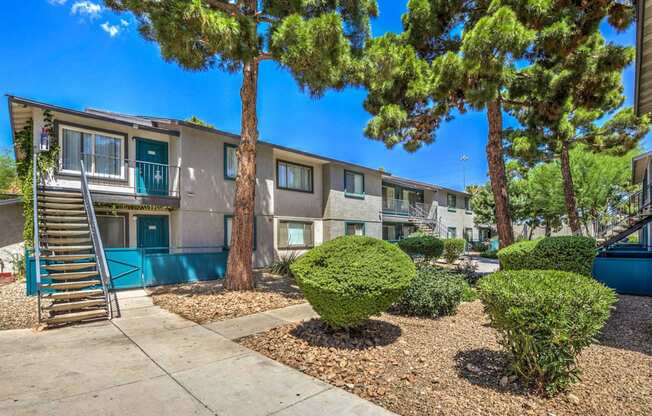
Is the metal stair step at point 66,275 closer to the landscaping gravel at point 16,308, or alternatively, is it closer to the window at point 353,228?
the landscaping gravel at point 16,308

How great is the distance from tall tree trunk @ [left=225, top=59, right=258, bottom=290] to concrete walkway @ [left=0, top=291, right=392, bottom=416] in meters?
3.40

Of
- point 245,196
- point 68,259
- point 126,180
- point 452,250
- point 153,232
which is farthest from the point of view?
point 452,250

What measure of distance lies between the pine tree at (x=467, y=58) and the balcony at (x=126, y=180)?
8.06m

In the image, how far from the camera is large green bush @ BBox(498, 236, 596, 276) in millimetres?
7680

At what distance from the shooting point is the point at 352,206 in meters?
20.6

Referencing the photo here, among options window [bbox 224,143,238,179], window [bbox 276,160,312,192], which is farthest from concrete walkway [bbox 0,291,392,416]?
window [bbox 276,160,312,192]

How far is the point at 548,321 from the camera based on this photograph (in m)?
3.50

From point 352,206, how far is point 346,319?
15.6 m

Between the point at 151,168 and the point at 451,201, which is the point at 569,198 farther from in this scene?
the point at 151,168

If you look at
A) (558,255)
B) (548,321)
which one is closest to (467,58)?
(558,255)

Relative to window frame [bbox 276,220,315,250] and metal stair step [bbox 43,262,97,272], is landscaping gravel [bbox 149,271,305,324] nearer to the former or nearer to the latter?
metal stair step [bbox 43,262,97,272]

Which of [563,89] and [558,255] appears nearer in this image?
[558,255]

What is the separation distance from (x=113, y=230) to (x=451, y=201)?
28274 mm

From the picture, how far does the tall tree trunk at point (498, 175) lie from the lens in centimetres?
1138
